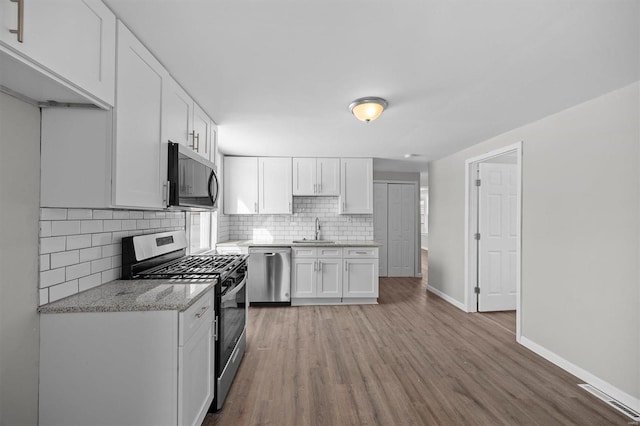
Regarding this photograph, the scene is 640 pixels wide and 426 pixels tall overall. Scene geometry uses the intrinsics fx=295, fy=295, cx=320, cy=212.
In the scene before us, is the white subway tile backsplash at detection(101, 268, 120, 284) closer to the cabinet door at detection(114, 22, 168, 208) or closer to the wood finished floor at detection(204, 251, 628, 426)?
the cabinet door at detection(114, 22, 168, 208)

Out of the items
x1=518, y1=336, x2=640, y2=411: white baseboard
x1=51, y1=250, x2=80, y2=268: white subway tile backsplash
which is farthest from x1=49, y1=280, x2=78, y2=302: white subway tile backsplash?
x1=518, y1=336, x2=640, y2=411: white baseboard

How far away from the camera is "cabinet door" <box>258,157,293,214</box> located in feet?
15.2

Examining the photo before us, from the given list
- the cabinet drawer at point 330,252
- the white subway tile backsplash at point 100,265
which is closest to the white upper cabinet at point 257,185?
the cabinet drawer at point 330,252

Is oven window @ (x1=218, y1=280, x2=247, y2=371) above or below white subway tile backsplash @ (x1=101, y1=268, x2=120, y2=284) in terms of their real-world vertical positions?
below

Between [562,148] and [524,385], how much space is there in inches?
78.7

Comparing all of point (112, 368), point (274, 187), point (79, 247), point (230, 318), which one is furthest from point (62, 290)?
point (274, 187)

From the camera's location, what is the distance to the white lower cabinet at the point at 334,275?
4.25m

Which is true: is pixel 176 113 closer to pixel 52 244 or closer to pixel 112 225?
pixel 112 225

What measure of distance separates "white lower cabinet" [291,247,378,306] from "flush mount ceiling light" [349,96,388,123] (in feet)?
7.55

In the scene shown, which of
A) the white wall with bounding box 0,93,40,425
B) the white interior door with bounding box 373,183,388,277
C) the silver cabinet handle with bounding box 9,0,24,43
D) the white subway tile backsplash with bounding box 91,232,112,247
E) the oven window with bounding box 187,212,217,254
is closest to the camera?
the silver cabinet handle with bounding box 9,0,24,43

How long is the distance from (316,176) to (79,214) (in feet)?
11.1

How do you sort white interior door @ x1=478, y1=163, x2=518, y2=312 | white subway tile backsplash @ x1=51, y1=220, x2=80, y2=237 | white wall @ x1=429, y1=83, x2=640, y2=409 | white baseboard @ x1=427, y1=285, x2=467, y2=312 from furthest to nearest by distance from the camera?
1. white baseboard @ x1=427, y1=285, x2=467, y2=312
2. white interior door @ x1=478, y1=163, x2=518, y2=312
3. white wall @ x1=429, y1=83, x2=640, y2=409
4. white subway tile backsplash @ x1=51, y1=220, x2=80, y2=237

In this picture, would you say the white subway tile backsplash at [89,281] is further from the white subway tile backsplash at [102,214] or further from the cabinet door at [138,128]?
the cabinet door at [138,128]

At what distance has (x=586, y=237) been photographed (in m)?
2.35
